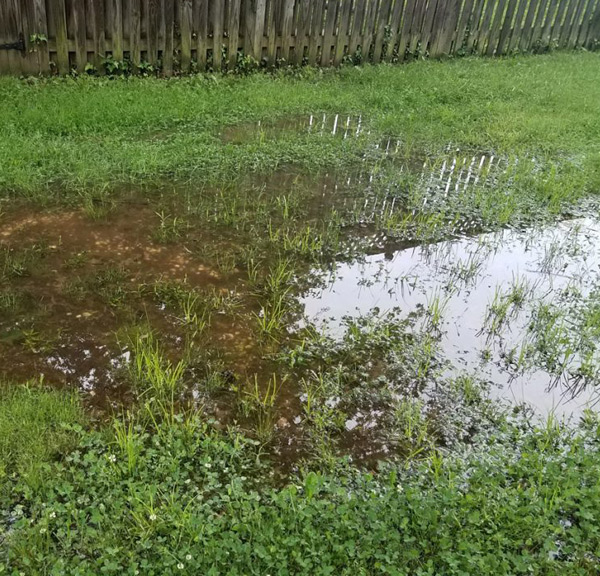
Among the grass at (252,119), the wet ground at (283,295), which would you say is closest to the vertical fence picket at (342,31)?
the grass at (252,119)

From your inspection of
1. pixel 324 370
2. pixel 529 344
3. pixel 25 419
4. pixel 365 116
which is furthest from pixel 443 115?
pixel 25 419

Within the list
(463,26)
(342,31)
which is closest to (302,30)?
(342,31)

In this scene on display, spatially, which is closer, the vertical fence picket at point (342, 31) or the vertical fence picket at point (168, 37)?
the vertical fence picket at point (168, 37)

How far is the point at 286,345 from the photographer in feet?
13.0

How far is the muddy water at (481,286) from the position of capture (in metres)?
3.88

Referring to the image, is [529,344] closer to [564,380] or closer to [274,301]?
[564,380]

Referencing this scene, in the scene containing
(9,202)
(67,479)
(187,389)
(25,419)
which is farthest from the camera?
(9,202)

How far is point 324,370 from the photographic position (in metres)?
3.78

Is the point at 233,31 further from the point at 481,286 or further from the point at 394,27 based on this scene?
the point at 481,286

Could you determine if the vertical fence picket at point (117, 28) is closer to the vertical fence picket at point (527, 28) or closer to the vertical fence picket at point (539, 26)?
the vertical fence picket at point (527, 28)

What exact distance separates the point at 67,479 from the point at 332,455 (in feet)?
4.41

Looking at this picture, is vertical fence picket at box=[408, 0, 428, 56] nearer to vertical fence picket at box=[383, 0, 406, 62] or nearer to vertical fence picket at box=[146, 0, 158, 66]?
vertical fence picket at box=[383, 0, 406, 62]

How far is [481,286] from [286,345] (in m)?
1.90

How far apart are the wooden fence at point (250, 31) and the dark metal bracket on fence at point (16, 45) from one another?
0.04ft
